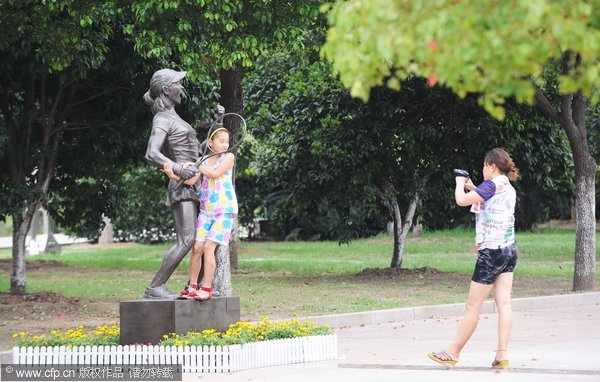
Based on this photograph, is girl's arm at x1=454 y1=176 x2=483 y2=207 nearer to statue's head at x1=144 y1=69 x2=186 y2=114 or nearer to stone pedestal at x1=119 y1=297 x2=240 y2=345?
stone pedestal at x1=119 y1=297 x2=240 y2=345

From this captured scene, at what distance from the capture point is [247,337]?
1069cm

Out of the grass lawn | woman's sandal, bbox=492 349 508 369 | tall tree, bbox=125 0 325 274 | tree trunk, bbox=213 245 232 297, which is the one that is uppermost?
tall tree, bbox=125 0 325 274

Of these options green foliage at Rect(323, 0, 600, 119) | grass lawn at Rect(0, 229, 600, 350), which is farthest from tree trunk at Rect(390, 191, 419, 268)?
green foliage at Rect(323, 0, 600, 119)

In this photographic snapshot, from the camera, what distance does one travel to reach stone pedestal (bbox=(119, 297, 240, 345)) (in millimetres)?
10797

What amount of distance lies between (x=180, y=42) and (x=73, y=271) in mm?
13940

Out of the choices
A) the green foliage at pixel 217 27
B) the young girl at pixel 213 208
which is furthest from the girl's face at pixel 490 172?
the green foliage at pixel 217 27

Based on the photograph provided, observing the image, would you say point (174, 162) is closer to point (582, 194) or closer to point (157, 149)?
point (157, 149)

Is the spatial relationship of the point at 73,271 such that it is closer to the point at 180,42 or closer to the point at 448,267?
the point at 448,267

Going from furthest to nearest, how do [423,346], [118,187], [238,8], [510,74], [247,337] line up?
[118,187] → [238,8] → [423,346] → [247,337] → [510,74]

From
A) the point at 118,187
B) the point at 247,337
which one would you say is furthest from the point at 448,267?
the point at 247,337

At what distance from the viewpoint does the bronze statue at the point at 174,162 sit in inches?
437

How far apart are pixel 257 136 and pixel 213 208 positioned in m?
13.9

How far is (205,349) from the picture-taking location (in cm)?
1030

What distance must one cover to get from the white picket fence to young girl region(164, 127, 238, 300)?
0.94 meters
